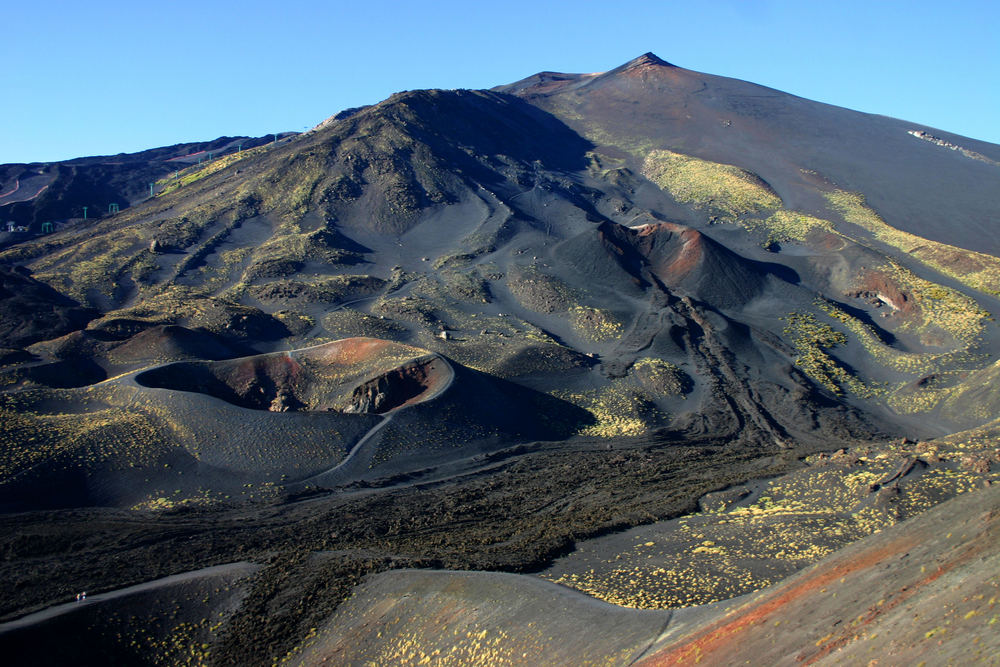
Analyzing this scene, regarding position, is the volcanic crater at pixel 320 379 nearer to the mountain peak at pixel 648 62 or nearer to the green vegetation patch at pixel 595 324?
the green vegetation patch at pixel 595 324

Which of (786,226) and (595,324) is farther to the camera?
(786,226)

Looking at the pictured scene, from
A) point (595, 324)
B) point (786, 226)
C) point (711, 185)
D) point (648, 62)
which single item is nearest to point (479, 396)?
point (595, 324)

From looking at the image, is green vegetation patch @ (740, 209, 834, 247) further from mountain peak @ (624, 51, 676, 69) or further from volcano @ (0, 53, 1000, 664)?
mountain peak @ (624, 51, 676, 69)

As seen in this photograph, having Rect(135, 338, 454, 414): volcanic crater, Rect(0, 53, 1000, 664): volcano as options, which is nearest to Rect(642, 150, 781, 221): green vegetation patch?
Rect(0, 53, 1000, 664): volcano

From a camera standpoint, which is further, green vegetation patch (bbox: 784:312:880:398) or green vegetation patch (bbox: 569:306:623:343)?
green vegetation patch (bbox: 569:306:623:343)

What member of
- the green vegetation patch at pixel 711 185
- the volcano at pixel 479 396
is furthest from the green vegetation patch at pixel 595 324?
the green vegetation patch at pixel 711 185

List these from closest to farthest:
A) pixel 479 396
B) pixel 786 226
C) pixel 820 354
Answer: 1. pixel 479 396
2. pixel 820 354
3. pixel 786 226

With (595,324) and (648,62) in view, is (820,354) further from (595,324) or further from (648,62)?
(648,62)

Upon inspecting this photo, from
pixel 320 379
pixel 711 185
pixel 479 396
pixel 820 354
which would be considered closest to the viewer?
pixel 479 396

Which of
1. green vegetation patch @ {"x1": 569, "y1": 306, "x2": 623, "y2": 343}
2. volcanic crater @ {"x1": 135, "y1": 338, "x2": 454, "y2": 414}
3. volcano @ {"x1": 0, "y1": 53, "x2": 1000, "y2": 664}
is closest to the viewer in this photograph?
volcano @ {"x1": 0, "y1": 53, "x2": 1000, "y2": 664}
